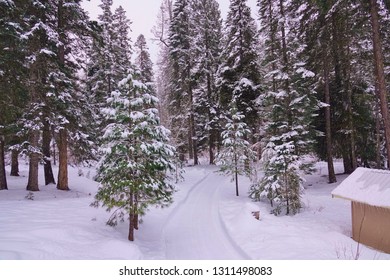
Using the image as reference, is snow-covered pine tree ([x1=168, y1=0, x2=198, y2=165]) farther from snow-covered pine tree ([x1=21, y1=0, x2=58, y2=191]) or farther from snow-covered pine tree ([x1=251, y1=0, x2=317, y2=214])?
snow-covered pine tree ([x1=21, y1=0, x2=58, y2=191])

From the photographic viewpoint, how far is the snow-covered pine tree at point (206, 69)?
31.5 m

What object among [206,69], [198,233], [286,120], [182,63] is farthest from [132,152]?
[182,63]

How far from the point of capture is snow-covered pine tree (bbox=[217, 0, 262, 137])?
26.4 metres

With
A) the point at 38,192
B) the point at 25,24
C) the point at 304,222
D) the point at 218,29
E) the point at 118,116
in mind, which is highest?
the point at 218,29

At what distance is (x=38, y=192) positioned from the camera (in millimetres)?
14570

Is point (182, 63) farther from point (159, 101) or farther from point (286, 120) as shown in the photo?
point (286, 120)

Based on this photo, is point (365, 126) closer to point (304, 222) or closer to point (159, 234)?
point (304, 222)

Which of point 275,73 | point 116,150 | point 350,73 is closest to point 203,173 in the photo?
point 275,73

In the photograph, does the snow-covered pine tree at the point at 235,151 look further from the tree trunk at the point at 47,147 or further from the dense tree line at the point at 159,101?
the tree trunk at the point at 47,147

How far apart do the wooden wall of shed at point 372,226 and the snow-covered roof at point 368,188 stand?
0.44 m

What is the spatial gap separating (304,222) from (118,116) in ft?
31.4

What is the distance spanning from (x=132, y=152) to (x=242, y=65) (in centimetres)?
2024

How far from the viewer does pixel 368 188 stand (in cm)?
1052

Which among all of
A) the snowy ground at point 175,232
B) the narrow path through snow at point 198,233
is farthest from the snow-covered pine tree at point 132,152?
the narrow path through snow at point 198,233
